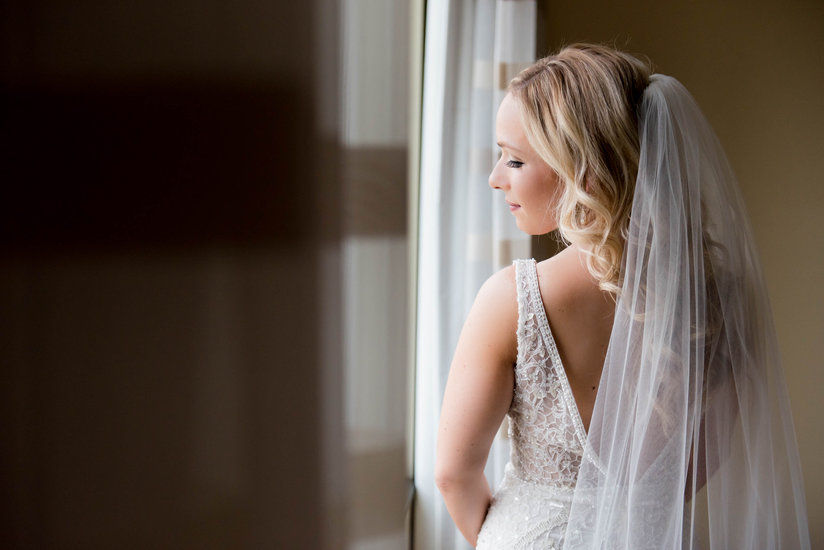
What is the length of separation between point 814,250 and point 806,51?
858 mm

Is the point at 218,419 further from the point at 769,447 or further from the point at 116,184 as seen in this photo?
the point at 769,447

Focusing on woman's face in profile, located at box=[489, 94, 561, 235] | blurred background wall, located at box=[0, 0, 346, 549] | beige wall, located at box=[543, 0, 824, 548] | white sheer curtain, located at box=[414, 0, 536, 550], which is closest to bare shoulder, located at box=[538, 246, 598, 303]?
woman's face in profile, located at box=[489, 94, 561, 235]

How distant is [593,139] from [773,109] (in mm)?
2015

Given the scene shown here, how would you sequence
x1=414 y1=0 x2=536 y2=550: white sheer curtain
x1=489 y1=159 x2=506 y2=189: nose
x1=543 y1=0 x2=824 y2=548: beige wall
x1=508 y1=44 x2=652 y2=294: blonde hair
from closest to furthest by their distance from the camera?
x1=508 y1=44 x2=652 y2=294: blonde hair < x1=489 y1=159 x2=506 y2=189: nose < x1=414 y1=0 x2=536 y2=550: white sheer curtain < x1=543 y1=0 x2=824 y2=548: beige wall

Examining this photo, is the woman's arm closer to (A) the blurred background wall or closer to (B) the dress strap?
(B) the dress strap

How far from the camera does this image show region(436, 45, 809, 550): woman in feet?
3.51

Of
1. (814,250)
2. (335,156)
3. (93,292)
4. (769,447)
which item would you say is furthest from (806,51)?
(93,292)

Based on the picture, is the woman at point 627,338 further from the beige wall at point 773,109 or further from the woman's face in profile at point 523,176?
the beige wall at point 773,109

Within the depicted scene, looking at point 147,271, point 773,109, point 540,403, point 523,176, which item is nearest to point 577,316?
point 540,403

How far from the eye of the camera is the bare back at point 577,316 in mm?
1092

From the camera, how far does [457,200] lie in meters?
1.93

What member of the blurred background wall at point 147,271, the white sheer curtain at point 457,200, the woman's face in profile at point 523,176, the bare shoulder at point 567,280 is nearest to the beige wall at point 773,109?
the white sheer curtain at point 457,200

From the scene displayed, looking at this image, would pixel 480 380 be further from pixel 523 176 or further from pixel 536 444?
pixel 523 176

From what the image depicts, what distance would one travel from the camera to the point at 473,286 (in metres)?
1.91
